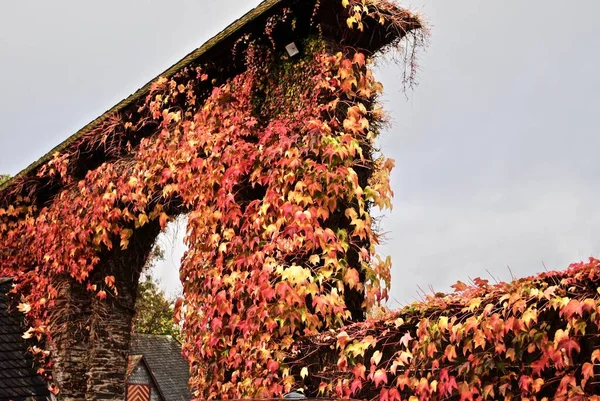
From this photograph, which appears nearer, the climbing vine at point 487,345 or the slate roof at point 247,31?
the climbing vine at point 487,345

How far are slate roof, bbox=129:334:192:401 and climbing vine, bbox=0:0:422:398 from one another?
23.2m

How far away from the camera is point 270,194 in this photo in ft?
21.5

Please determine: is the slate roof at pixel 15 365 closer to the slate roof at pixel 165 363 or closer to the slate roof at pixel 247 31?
the slate roof at pixel 247 31

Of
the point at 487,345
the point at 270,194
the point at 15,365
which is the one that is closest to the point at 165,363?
the point at 15,365

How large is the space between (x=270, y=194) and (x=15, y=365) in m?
5.97

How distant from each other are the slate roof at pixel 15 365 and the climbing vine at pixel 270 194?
11.2ft

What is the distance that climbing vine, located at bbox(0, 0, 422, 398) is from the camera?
616 cm

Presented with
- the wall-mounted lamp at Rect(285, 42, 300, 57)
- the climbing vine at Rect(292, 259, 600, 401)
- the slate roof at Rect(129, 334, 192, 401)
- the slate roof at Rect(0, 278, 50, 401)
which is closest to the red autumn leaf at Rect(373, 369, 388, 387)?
the climbing vine at Rect(292, 259, 600, 401)

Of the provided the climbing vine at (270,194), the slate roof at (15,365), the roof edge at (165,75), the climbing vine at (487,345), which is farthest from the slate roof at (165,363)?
the climbing vine at (487,345)

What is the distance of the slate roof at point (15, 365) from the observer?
9.63 metres

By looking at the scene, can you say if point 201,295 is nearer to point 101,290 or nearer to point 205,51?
point 205,51

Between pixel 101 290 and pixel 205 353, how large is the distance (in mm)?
4200

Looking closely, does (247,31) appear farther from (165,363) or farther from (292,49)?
(165,363)

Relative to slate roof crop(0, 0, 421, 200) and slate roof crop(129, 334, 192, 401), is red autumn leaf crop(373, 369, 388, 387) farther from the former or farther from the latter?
slate roof crop(129, 334, 192, 401)
